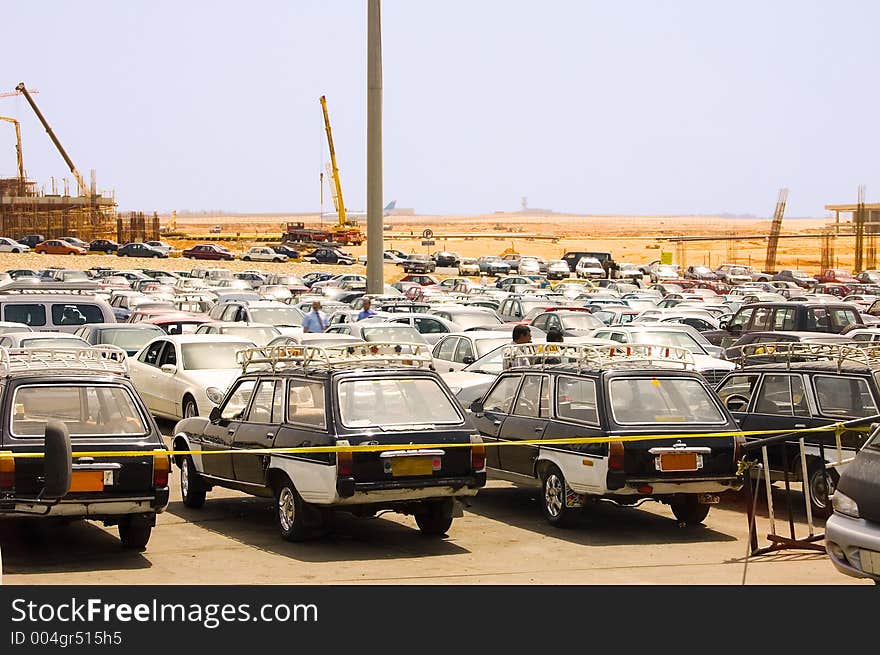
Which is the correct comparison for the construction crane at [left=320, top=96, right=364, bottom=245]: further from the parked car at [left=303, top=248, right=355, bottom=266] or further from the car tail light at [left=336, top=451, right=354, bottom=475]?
the car tail light at [left=336, top=451, right=354, bottom=475]

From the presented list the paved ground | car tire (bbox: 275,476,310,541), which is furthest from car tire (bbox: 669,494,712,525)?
car tire (bbox: 275,476,310,541)

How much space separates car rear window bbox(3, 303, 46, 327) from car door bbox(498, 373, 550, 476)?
13.2 metres

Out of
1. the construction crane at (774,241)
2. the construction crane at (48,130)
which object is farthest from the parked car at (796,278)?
the construction crane at (48,130)

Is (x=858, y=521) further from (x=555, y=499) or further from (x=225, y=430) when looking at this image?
(x=225, y=430)

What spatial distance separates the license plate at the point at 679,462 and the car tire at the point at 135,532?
4464 mm

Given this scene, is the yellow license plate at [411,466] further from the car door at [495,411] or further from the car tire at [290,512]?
the car door at [495,411]

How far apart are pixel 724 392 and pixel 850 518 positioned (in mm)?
7550

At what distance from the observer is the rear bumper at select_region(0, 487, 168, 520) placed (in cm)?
1073

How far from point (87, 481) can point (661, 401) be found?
5306 mm

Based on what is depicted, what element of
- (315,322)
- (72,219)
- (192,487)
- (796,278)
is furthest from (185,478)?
(72,219)

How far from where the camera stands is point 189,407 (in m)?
19.2

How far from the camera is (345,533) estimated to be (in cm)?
1289
